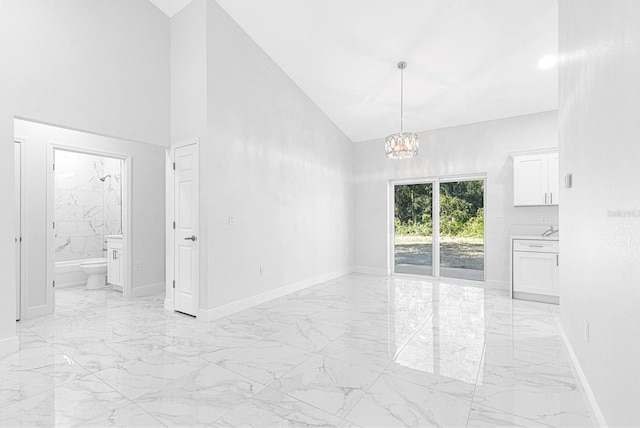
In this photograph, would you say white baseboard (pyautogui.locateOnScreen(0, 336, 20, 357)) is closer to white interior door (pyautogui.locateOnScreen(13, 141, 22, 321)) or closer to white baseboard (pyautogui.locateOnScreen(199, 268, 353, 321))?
white interior door (pyautogui.locateOnScreen(13, 141, 22, 321))

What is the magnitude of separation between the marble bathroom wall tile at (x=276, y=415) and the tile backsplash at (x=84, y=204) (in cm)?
577

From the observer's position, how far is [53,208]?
427 cm

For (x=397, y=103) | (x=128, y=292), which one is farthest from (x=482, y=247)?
(x=128, y=292)

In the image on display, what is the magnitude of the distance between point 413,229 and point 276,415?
5211 millimetres

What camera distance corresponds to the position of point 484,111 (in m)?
5.50

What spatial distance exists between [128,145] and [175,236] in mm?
1813

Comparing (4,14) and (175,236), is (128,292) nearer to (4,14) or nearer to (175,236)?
(175,236)

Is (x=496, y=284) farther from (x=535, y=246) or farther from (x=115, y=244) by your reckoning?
(x=115, y=244)

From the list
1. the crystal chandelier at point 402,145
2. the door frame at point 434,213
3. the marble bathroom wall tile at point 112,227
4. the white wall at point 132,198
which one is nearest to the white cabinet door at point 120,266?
the white wall at point 132,198

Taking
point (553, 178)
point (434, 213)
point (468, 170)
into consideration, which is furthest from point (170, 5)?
point (553, 178)

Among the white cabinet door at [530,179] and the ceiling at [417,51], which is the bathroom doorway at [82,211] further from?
the white cabinet door at [530,179]

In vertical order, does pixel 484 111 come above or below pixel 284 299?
above

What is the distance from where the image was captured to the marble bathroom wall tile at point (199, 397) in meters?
2.02

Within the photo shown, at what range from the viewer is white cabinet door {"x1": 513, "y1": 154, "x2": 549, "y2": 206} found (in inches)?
198
